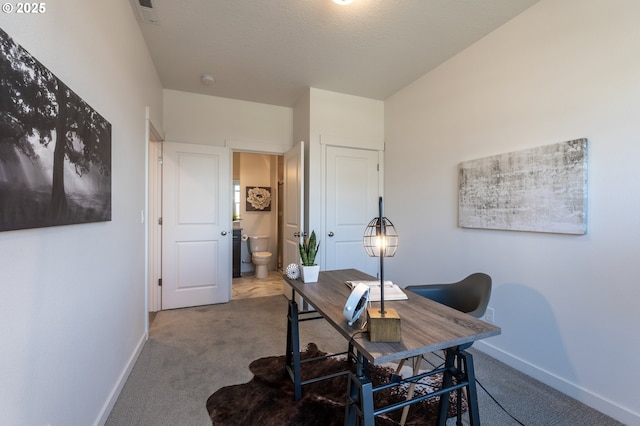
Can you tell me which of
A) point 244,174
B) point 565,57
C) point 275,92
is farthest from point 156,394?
point 244,174

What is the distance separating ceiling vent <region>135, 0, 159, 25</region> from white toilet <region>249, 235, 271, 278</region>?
11.2ft

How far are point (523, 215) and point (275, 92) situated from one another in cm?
284

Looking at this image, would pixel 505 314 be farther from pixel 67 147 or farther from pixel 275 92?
pixel 275 92

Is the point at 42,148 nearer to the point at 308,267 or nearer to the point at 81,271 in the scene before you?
the point at 81,271

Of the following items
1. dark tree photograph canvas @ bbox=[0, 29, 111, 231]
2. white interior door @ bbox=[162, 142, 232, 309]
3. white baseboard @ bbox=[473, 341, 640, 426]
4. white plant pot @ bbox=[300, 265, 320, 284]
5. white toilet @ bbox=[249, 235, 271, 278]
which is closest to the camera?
dark tree photograph canvas @ bbox=[0, 29, 111, 231]

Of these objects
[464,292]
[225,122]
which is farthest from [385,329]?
[225,122]

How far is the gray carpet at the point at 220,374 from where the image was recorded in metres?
1.53

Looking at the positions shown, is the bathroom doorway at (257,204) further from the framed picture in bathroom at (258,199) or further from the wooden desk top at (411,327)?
the wooden desk top at (411,327)

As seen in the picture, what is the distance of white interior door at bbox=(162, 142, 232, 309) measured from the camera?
10.5ft

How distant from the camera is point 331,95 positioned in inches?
131

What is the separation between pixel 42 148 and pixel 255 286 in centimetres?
358

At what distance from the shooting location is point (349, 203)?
343 cm

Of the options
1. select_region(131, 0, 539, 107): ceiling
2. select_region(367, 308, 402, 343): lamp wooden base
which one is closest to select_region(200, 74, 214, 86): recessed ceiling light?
select_region(131, 0, 539, 107): ceiling

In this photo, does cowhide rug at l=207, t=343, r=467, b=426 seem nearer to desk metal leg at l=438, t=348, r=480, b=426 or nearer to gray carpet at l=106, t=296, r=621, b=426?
gray carpet at l=106, t=296, r=621, b=426
